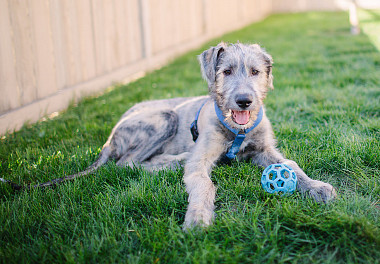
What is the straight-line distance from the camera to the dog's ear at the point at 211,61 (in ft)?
11.9

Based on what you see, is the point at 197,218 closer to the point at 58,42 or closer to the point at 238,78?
the point at 238,78

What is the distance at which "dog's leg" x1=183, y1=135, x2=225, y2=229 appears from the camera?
2.51 m

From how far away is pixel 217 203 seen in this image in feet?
9.28

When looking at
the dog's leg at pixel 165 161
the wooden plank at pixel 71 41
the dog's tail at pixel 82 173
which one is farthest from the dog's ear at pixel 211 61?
the wooden plank at pixel 71 41

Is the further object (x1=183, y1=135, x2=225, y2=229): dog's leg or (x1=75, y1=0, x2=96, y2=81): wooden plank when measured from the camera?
(x1=75, y1=0, x2=96, y2=81): wooden plank

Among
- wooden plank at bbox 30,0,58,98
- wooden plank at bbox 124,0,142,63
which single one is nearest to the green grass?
wooden plank at bbox 30,0,58,98

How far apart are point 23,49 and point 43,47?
412mm

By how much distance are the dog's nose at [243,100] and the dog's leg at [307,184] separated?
63 cm

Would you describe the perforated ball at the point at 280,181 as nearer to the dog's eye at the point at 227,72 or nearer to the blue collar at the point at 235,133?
the blue collar at the point at 235,133

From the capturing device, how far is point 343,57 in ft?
25.1

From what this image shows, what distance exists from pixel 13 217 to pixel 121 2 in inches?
230

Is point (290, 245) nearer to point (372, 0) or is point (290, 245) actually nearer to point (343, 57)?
point (343, 57)

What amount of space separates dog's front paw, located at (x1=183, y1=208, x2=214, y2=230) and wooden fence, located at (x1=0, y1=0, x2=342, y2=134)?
3351 millimetres

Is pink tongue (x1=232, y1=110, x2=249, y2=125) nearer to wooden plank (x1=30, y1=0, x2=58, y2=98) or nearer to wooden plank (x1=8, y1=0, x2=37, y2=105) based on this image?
wooden plank (x1=8, y1=0, x2=37, y2=105)
